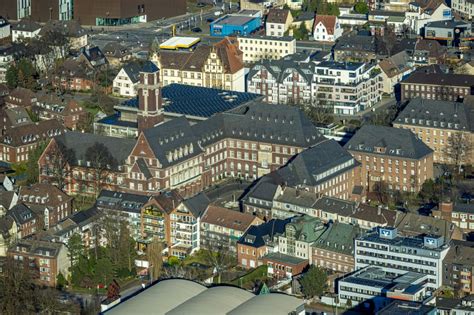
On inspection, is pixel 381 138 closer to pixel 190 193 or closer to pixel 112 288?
pixel 190 193

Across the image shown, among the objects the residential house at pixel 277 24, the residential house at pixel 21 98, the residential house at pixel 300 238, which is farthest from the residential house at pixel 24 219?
the residential house at pixel 277 24

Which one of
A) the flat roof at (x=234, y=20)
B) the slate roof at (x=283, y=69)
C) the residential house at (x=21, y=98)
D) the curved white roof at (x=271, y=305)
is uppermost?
the flat roof at (x=234, y=20)

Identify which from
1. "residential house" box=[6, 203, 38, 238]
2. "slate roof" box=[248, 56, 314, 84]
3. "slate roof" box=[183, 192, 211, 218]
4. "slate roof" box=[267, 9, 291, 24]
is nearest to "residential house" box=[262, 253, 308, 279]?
"slate roof" box=[183, 192, 211, 218]

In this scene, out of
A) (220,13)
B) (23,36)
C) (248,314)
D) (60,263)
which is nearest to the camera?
(248,314)

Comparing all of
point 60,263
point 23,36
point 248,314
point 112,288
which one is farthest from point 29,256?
point 23,36

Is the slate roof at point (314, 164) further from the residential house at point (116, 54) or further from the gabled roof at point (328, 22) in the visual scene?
the gabled roof at point (328, 22)

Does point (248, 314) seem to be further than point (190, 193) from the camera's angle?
No
